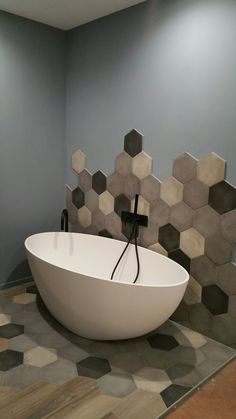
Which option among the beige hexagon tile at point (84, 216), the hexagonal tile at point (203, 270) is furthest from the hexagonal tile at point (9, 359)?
the beige hexagon tile at point (84, 216)

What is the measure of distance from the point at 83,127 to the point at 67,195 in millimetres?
710

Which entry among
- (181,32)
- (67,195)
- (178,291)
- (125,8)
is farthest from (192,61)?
(67,195)

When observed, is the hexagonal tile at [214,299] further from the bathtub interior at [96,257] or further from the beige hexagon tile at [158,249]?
the beige hexagon tile at [158,249]

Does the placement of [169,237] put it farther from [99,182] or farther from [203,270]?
[99,182]

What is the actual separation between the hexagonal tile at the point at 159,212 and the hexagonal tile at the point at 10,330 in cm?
127

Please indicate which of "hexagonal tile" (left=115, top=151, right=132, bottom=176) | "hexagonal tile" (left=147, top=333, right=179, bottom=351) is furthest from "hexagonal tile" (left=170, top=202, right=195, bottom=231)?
"hexagonal tile" (left=147, top=333, right=179, bottom=351)

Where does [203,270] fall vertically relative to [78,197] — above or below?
below

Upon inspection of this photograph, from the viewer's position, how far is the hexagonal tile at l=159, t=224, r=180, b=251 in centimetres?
Answer: 260

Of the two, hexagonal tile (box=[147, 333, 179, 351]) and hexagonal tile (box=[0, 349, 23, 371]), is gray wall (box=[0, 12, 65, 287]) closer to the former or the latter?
hexagonal tile (box=[0, 349, 23, 371])

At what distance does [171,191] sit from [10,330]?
60.9 inches

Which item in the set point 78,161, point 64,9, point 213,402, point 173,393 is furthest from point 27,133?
point 213,402

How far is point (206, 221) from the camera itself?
94.2 inches

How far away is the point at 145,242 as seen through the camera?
282 cm

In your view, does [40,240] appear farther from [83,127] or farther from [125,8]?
[125,8]
